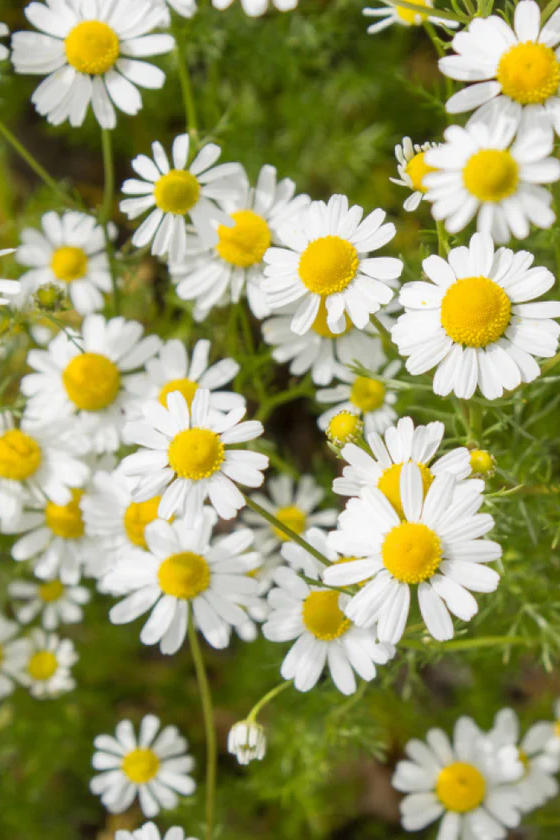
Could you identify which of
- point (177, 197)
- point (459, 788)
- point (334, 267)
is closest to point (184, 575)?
point (334, 267)

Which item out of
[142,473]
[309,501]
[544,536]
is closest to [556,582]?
[544,536]

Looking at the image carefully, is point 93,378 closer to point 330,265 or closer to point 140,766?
point 330,265

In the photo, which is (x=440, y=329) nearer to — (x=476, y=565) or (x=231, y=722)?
(x=476, y=565)

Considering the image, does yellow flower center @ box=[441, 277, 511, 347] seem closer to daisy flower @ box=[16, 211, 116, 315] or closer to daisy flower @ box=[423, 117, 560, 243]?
daisy flower @ box=[423, 117, 560, 243]

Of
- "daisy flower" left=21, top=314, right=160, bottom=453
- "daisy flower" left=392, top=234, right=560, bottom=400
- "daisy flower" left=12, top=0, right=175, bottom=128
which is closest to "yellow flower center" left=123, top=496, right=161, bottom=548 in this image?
"daisy flower" left=21, top=314, right=160, bottom=453

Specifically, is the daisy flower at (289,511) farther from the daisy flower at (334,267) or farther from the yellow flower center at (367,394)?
the daisy flower at (334,267)

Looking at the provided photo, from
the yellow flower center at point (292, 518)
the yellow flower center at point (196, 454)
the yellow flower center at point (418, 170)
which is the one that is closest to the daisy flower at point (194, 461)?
the yellow flower center at point (196, 454)
